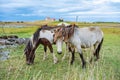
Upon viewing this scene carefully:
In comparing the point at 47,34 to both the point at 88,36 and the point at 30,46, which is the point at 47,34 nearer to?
the point at 30,46

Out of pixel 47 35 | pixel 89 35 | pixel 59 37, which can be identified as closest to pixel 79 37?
pixel 89 35

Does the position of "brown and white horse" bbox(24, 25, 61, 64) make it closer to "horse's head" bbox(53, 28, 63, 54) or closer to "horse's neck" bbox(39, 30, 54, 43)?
"horse's neck" bbox(39, 30, 54, 43)

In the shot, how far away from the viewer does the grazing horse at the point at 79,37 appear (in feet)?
29.1

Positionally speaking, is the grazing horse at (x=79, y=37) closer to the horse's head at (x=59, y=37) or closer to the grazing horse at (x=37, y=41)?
the horse's head at (x=59, y=37)

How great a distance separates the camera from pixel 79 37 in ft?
30.8

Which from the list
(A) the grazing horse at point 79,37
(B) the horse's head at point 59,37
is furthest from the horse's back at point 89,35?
(B) the horse's head at point 59,37

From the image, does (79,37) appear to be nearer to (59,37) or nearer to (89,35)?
(89,35)

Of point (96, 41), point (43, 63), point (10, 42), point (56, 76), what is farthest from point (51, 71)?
point (10, 42)

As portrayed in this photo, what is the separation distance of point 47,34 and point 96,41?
1.69 m

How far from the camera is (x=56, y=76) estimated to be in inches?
298

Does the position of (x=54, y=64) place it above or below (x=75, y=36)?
below

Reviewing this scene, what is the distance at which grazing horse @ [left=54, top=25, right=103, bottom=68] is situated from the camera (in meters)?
8.86

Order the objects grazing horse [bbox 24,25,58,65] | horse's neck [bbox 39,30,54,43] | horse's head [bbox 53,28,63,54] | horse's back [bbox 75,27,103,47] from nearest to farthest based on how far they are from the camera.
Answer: horse's head [bbox 53,28,63,54]
horse's back [bbox 75,27,103,47]
grazing horse [bbox 24,25,58,65]
horse's neck [bbox 39,30,54,43]

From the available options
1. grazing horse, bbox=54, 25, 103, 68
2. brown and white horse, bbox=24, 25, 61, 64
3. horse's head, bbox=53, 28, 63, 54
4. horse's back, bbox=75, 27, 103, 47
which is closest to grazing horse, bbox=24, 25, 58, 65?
brown and white horse, bbox=24, 25, 61, 64
